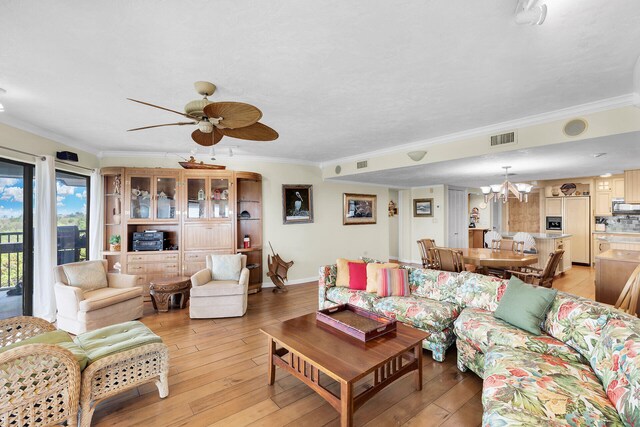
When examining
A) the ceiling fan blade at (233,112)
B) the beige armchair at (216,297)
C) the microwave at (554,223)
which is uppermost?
the ceiling fan blade at (233,112)

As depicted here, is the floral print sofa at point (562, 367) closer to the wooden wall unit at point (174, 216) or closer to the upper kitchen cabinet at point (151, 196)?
the wooden wall unit at point (174, 216)

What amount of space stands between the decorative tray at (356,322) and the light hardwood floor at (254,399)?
0.51 metres

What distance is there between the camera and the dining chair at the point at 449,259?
4.02 meters

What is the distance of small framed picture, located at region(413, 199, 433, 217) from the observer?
25.1 feet

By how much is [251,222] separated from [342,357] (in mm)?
3953

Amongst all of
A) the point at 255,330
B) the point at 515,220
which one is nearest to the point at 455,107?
the point at 255,330

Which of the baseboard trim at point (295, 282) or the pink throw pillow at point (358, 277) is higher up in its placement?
the pink throw pillow at point (358, 277)

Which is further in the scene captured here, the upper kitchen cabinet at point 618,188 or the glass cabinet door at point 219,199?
the upper kitchen cabinet at point 618,188

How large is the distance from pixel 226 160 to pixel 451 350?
4648 millimetres

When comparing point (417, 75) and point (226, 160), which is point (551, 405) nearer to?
point (417, 75)

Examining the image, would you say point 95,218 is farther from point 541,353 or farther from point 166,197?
point 541,353

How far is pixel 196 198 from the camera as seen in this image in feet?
16.2

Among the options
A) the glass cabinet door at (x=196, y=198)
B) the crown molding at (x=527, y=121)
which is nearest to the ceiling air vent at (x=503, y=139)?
the crown molding at (x=527, y=121)

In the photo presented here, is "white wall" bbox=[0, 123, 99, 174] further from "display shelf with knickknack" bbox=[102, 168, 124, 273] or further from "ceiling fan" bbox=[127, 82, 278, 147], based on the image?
"ceiling fan" bbox=[127, 82, 278, 147]
